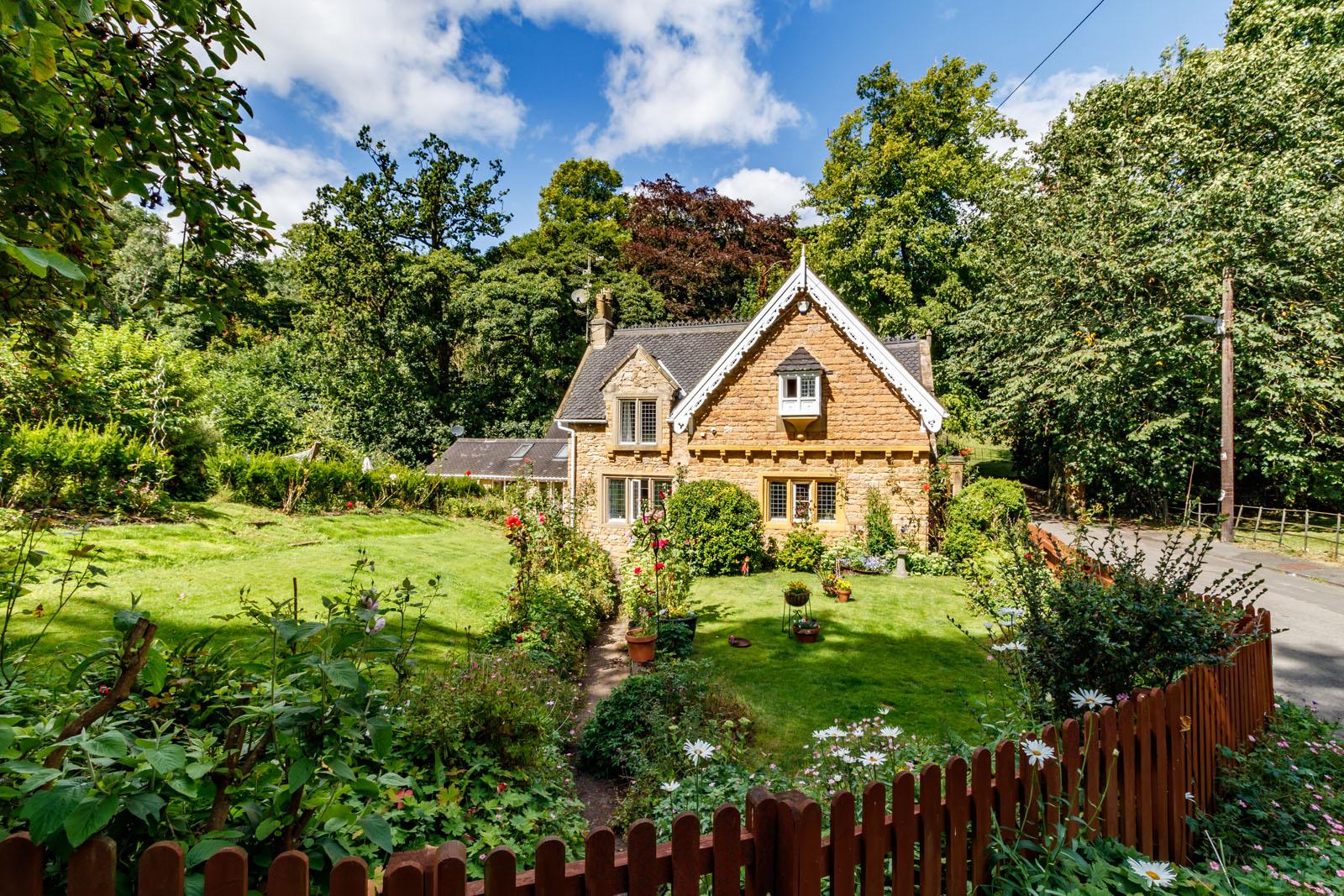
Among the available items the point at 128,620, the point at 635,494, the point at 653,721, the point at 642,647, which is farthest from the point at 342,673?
the point at 635,494

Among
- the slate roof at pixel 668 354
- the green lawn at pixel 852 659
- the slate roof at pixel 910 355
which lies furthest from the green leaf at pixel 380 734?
the slate roof at pixel 910 355

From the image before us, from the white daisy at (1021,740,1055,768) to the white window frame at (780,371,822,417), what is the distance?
45.3ft

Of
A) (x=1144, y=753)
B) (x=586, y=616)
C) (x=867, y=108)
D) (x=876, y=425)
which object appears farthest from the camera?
(x=867, y=108)

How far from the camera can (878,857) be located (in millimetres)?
2479

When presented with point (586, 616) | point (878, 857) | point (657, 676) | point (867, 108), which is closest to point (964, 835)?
point (878, 857)

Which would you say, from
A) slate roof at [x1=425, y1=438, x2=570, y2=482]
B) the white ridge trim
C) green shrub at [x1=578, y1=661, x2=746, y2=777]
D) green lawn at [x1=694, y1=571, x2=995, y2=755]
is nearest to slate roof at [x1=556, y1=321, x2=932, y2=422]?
the white ridge trim

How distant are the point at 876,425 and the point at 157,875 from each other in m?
16.5

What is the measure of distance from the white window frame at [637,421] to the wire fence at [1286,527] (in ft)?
50.2

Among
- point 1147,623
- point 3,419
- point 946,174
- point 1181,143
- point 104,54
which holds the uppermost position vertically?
point 946,174

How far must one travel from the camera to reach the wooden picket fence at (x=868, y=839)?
1.64 m

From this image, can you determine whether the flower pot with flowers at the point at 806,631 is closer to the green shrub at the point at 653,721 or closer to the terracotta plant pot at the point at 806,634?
the terracotta plant pot at the point at 806,634

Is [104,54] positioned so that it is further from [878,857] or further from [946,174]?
[946,174]

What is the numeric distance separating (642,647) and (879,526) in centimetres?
938

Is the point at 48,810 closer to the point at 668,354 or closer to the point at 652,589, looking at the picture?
the point at 652,589
